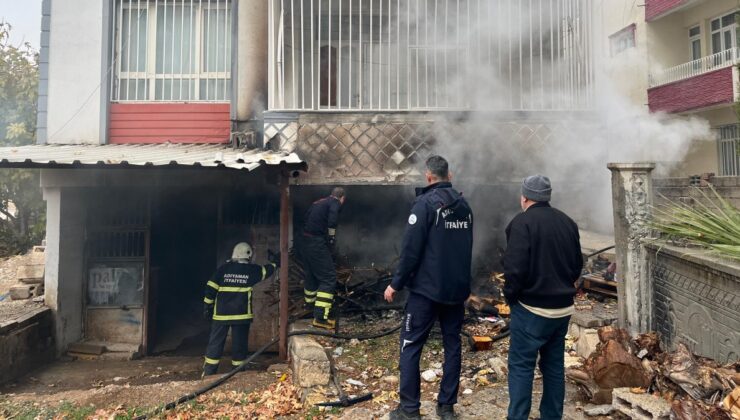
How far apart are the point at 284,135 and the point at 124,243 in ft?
12.5

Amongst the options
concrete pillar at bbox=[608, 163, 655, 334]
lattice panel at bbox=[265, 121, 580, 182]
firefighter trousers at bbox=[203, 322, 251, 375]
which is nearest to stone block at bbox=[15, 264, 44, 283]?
firefighter trousers at bbox=[203, 322, 251, 375]

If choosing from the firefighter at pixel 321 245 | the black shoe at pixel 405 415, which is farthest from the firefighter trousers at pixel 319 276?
the black shoe at pixel 405 415

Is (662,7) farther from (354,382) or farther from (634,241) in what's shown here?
(354,382)

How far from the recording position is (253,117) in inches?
304

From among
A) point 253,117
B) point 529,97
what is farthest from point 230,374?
point 529,97

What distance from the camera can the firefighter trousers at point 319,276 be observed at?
237 inches

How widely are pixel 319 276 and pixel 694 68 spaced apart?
575 inches

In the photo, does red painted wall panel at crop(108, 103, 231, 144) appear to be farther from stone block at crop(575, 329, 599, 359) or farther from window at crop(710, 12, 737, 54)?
window at crop(710, 12, 737, 54)

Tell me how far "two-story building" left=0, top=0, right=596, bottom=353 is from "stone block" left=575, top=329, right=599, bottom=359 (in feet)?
9.06

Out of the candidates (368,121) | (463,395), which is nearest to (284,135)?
(368,121)

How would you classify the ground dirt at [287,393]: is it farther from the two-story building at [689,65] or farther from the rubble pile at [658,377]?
the two-story building at [689,65]

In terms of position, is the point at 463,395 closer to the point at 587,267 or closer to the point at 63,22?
the point at 587,267

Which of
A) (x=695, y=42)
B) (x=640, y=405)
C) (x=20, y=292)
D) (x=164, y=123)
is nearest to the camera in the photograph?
(x=640, y=405)

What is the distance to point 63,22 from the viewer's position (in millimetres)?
7637
